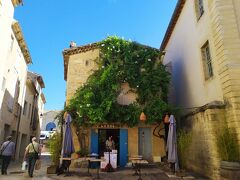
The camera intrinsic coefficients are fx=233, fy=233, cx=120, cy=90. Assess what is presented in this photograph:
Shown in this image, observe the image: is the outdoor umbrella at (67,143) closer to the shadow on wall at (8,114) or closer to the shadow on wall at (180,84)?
the shadow on wall at (8,114)

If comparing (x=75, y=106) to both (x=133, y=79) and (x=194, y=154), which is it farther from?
(x=194, y=154)

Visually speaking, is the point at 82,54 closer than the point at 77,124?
No

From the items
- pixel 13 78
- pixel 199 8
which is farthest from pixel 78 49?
pixel 199 8

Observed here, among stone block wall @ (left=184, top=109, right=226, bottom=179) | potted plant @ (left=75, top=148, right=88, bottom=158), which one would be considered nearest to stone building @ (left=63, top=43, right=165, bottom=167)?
potted plant @ (left=75, top=148, right=88, bottom=158)

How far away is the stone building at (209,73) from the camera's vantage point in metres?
8.76

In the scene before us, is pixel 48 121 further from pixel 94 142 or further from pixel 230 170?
pixel 230 170

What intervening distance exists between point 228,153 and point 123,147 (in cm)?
719

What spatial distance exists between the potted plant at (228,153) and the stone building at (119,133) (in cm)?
607

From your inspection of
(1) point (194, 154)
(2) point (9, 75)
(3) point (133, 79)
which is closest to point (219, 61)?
(1) point (194, 154)

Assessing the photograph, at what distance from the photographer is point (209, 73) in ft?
36.1

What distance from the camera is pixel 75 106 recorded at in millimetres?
13508

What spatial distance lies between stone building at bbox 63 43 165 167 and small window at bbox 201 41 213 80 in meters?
4.94

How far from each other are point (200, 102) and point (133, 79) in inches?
170

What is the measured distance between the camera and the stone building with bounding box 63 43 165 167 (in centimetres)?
1407
